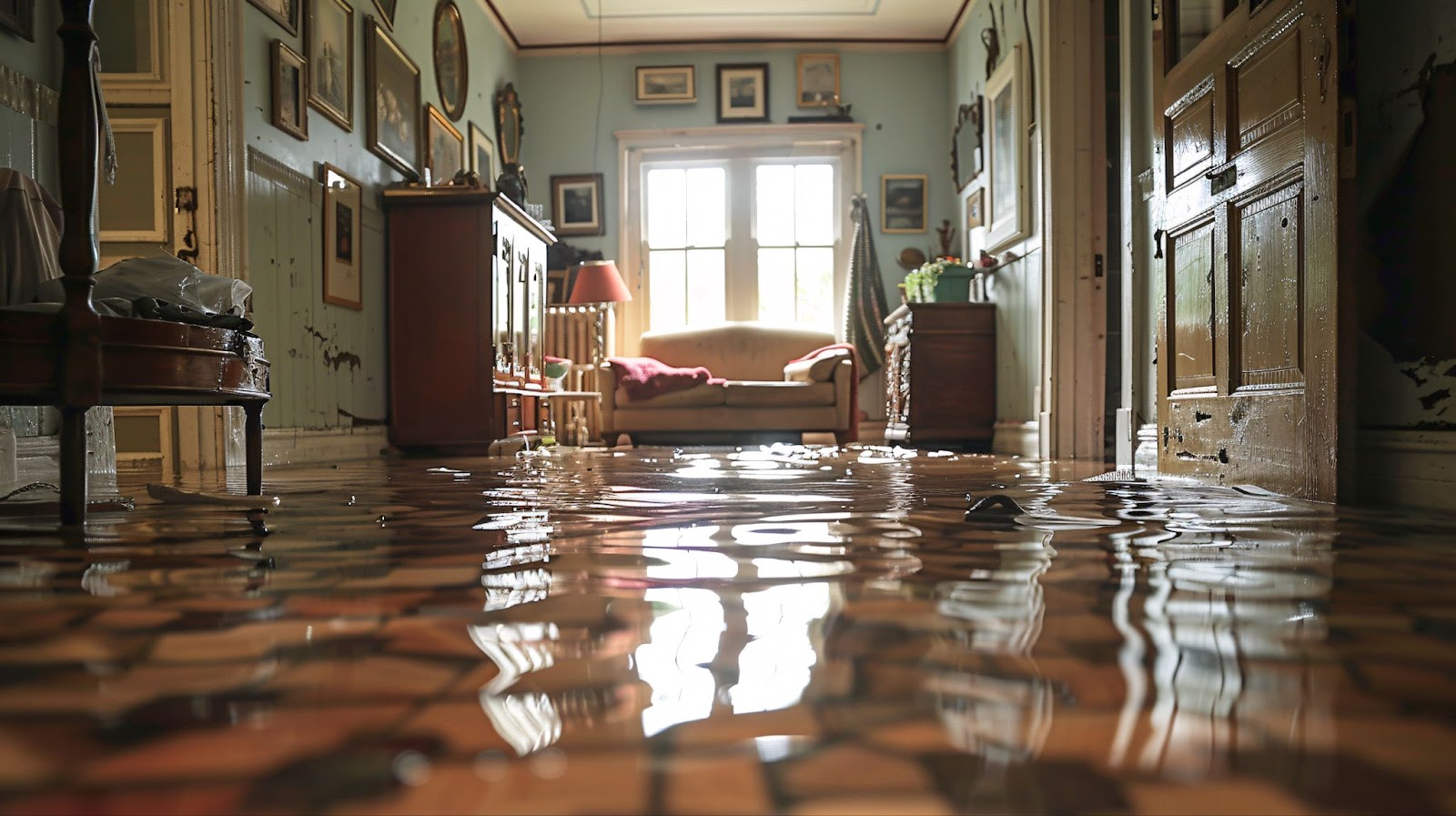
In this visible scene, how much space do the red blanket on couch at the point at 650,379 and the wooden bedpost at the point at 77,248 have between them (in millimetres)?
4613

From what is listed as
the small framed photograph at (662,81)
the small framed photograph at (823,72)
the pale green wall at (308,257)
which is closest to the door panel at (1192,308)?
the pale green wall at (308,257)

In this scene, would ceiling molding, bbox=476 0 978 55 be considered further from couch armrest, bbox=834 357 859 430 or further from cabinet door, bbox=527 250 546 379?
couch armrest, bbox=834 357 859 430

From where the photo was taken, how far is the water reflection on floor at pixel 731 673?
48 cm

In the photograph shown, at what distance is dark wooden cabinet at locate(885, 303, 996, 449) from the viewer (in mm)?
5801

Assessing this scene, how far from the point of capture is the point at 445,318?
4.84 m

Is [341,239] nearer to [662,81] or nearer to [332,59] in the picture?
[332,59]

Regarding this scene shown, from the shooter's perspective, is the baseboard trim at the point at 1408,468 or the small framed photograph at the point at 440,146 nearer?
the baseboard trim at the point at 1408,468

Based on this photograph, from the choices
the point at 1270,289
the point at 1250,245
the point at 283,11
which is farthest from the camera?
the point at 283,11

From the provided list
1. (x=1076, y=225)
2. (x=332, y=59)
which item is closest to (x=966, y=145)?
(x=1076, y=225)

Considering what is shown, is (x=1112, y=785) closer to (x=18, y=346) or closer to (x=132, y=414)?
(x=18, y=346)

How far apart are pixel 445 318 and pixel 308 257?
2.63 feet

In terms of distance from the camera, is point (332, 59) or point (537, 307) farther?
point (537, 307)

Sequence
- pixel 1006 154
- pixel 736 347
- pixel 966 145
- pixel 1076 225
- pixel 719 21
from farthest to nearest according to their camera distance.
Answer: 1. pixel 736 347
2. pixel 719 21
3. pixel 966 145
4. pixel 1006 154
5. pixel 1076 225

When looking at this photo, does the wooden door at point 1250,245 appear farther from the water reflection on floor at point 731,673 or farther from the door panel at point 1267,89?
the water reflection on floor at point 731,673
